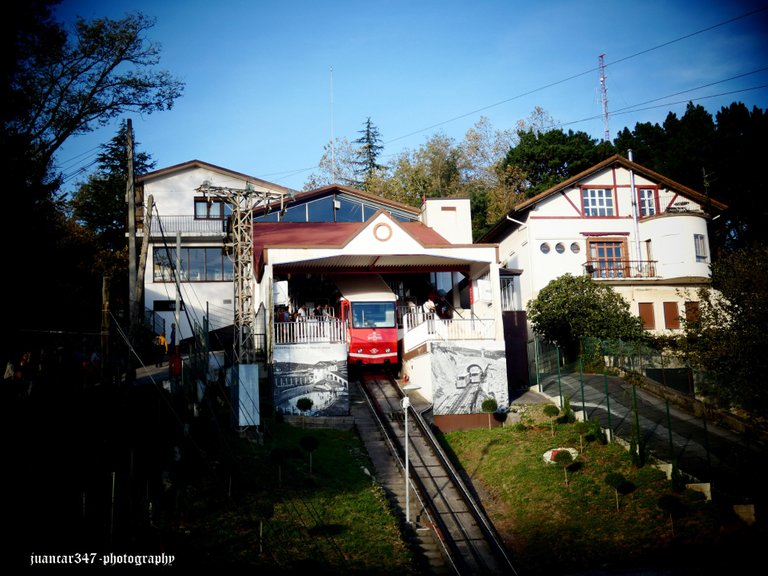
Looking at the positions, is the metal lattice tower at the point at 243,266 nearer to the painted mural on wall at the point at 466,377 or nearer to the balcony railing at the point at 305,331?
the balcony railing at the point at 305,331

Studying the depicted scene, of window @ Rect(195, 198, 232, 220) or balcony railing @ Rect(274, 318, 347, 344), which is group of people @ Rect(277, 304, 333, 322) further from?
window @ Rect(195, 198, 232, 220)

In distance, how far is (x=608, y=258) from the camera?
129 ft

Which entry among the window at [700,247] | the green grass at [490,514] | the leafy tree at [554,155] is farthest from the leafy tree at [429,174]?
the green grass at [490,514]

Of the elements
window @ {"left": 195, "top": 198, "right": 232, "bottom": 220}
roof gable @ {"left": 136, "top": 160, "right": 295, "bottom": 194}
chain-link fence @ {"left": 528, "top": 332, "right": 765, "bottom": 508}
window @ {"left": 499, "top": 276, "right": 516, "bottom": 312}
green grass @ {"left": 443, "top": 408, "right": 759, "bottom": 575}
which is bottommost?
green grass @ {"left": 443, "top": 408, "right": 759, "bottom": 575}

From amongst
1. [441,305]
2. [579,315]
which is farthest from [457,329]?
[579,315]

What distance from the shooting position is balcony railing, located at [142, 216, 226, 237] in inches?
1692

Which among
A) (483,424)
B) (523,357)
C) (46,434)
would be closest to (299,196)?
(523,357)

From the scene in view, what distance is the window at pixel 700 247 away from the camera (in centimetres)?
3875

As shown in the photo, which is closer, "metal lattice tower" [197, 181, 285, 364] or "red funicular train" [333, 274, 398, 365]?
"metal lattice tower" [197, 181, 285, 364]

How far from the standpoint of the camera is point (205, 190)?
2642 centimetres

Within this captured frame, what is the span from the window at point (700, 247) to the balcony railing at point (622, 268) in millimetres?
2343

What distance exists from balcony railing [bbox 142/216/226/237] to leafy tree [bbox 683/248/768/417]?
2739 cm

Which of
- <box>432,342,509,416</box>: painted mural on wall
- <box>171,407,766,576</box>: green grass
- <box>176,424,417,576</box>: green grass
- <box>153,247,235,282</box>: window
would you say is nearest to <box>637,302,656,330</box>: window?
<box>432,342,509,416</box>: painted mural on wall

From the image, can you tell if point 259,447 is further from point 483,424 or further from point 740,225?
point 740,225
